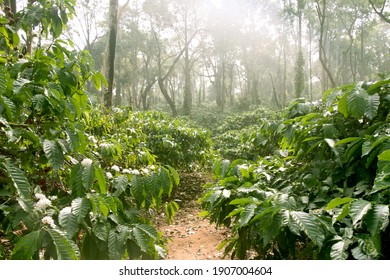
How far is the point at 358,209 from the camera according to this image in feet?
4.08

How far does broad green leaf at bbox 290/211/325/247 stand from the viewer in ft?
4.42

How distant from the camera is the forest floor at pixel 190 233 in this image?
14.9 feet

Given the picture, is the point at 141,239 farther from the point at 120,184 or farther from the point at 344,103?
the point at 344,103

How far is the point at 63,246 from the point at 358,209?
1177mm

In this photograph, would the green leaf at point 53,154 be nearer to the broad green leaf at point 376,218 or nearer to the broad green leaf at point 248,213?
the broad green leaf at point 248,213

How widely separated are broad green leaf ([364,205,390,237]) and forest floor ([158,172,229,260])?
238cm

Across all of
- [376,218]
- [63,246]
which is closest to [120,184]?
[63,246]

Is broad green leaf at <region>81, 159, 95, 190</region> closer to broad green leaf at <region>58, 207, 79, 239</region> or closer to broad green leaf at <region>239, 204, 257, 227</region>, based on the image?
broad green leaf at <region>58, 207, 79, 239</region>

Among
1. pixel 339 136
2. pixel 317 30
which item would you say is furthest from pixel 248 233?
pixel 317 30

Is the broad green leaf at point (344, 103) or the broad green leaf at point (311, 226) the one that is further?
the broad green leaf at point (344, 103)

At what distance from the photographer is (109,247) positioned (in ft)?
4.63

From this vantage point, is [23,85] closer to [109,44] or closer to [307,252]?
[307,252]

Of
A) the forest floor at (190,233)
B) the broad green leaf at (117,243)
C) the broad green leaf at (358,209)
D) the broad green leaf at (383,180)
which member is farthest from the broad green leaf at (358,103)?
the forest floor at (190,233)

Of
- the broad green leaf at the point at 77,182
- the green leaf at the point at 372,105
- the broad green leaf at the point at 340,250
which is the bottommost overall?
the broad green leaf at the point at 340,250
